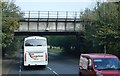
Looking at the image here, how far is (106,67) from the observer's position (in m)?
20.8

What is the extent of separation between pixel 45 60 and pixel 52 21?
21.1m

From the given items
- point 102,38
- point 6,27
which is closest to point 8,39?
point 6,27

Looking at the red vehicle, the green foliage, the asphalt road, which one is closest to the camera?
the red vehicle

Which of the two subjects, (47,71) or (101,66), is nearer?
(101,66)

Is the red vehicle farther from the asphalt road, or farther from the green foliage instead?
the green foliage

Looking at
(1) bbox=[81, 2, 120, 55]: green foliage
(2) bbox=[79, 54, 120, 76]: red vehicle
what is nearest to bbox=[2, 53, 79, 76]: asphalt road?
(1) bbox=[81, 2, 120, 55]: green foliage

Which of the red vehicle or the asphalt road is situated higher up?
the red vehicle

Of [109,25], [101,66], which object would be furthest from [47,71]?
[101,66]

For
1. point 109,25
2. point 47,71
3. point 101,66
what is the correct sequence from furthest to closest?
point 109,25
point 47,71
point 101,66

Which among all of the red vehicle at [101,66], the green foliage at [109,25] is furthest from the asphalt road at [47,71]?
the red vehicle at [101,66]

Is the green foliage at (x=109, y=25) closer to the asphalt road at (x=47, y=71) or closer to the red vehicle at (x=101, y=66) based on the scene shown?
the asphalt road at (x=47, y=71)

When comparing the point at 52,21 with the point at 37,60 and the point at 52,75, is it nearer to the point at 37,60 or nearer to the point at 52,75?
the point at 37,60

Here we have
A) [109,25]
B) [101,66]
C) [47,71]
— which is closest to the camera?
[101,66]

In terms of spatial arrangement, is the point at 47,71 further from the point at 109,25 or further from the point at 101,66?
the point at 101,66
